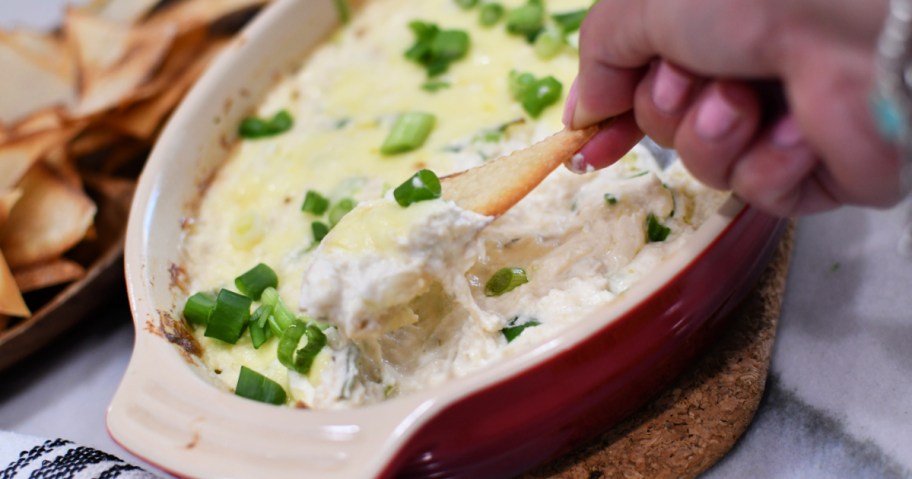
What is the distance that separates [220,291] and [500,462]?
697 mm

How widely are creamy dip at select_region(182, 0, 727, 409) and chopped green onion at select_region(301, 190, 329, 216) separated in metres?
0.03

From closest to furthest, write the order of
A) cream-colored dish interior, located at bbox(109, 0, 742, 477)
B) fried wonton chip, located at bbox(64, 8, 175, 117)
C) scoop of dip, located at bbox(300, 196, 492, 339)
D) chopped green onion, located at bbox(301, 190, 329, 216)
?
cream-colored dish interior, located at bbox(109, 0, 742, 477)
scoop of dip, located at bbox(300, 196, 492, 339)
chopped green onion, located at bbox(301, 190, 329, 216)
fried wonton chip, located at bbox(64, 8, 175, 117)

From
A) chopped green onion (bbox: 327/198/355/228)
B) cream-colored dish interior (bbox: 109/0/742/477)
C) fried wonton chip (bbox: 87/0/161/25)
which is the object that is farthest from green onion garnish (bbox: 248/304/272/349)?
fried wonton chip (bbox: 87/0/161/25)

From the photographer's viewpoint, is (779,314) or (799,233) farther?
(799,233)

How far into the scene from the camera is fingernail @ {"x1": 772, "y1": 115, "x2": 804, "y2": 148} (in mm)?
1128

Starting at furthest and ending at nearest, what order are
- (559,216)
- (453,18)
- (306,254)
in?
(453,18), (306,254), (559,216)

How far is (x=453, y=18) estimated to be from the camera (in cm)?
241

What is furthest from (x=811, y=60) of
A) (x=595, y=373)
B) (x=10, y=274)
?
(x=10, y=274)

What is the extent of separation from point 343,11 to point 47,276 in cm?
112

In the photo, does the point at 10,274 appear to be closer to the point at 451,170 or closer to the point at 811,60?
the point at 451,170

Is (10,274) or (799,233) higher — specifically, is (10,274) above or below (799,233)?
above

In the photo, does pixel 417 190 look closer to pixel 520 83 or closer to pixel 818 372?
pixel 520 83

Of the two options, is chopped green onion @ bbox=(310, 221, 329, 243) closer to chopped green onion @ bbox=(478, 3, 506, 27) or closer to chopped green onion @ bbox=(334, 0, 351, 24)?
chopped green onion @ bbox=(478, 3, 506, 27)

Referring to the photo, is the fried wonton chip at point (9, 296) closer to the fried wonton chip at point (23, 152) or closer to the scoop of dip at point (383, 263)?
the fried wonton chip at point (23, 152)
